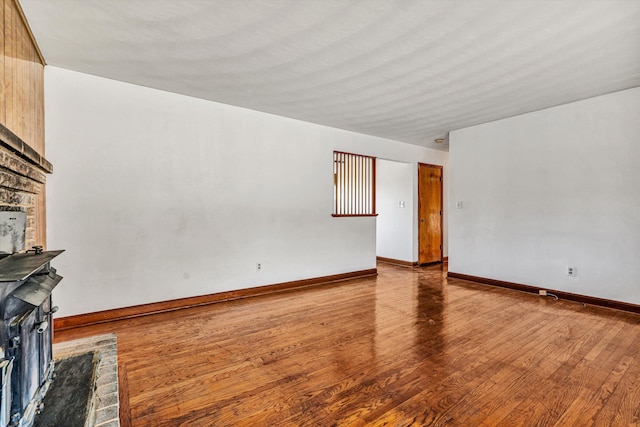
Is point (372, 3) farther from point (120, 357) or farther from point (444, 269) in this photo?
point (444, 269)

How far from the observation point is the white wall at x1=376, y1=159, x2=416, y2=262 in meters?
6.33

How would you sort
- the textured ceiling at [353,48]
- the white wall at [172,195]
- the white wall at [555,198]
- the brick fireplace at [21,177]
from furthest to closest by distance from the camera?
the white wall at [555,198]
the white wall at [172,195]
the textured ceiling at [353,48]
the brick fireplace at [21,177]

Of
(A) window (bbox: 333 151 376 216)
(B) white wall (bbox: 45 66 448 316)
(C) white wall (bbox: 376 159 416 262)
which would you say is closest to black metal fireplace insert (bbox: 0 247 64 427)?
(B) white wall (bbox: 45 66 448 316)

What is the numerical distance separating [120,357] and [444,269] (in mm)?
5594

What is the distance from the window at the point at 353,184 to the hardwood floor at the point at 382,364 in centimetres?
203

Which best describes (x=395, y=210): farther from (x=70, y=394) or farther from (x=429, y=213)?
(x=70, y=394)

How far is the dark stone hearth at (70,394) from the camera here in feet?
4.96

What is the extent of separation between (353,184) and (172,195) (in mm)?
3107

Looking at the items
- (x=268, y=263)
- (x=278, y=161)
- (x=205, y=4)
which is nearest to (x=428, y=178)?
(x=278, y=161)

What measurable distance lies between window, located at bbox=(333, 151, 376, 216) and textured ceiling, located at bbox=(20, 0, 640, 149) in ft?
5.08

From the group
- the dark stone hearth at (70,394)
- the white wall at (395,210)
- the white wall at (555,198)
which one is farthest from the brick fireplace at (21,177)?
the white wall at (395,210)

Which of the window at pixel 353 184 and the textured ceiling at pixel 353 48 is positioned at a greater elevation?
the textured ceiling at pixel 353 48

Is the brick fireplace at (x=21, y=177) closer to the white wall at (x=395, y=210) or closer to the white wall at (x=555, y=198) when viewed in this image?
the white wall at (x=555, y=198)

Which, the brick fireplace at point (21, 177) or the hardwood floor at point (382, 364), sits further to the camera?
the hardwood floor at point (382, 364)
